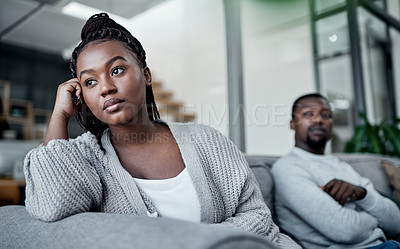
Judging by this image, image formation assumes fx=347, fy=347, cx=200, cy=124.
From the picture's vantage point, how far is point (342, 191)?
130 centimetres

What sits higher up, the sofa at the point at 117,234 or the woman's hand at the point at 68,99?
the woman's hand at the point at 68,99

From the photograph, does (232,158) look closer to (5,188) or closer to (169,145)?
(169,145)

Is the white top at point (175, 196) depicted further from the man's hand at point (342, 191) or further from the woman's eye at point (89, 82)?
the man's hand at point (342, 191)

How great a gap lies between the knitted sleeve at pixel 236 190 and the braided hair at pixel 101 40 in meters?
0.23

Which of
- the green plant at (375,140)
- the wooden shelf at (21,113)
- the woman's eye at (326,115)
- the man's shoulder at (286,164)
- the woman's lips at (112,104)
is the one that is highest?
the wooden shelf at (21,113)

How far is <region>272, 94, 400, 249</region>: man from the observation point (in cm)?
124

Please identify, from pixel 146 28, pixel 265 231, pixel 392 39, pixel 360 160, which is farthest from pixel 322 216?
pixel 392 39

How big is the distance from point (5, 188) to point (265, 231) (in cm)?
223

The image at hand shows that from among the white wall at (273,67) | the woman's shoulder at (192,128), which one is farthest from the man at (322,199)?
the white wall at (273,67)

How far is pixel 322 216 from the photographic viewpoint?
1.24 metres

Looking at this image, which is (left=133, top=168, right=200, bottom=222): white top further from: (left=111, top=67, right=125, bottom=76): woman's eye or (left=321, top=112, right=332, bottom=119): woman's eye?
(left=321, top=112, right=332, bottom=119): woman's eye

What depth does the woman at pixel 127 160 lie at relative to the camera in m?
0.78

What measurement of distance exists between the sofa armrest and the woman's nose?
294mm

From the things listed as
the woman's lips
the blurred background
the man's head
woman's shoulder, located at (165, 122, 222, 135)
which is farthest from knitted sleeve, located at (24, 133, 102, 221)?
the blurred background
